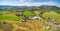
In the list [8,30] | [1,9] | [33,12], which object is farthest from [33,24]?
[1,9]

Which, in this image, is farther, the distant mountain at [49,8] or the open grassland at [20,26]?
the distant mountain at [49,8]

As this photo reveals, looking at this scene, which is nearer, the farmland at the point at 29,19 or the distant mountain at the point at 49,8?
the farmland at the point at 29,19

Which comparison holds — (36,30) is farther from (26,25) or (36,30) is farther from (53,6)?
(53,6)

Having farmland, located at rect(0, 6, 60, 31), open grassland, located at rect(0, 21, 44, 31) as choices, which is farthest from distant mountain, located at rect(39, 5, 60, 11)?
open grassland, located at rect(0, 21, 44, 31)

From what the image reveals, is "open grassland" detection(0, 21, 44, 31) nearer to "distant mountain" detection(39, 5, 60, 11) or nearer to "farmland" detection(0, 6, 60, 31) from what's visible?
"farmland" detection(0, 6, 60, 31)

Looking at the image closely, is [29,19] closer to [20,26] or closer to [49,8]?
[20,26]

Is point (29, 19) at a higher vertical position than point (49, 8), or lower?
lower

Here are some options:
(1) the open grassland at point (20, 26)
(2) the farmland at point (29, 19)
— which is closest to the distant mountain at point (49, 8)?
(2) the farmland at point (29, 19)

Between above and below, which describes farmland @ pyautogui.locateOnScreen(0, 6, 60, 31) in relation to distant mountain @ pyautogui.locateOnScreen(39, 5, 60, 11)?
below

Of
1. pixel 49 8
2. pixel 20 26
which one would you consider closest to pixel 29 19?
pixel 20 26

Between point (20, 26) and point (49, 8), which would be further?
point (49, 8)

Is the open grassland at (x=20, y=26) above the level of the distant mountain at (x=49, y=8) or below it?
below

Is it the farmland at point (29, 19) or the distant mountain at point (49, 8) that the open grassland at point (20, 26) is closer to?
the farmland at point (29, 19)
